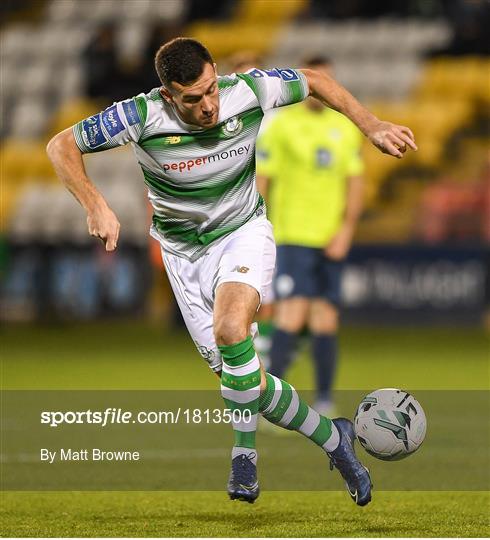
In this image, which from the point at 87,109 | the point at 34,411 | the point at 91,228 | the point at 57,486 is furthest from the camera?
the point at 87,109

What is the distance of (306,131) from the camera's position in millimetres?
9016

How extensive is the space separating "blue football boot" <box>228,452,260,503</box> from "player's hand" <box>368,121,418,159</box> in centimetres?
131

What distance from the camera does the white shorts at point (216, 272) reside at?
577 centimetres

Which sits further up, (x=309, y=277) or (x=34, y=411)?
(x=309, y=277)

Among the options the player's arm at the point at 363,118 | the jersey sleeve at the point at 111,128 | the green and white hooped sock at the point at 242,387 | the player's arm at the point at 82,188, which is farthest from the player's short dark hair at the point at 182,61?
the green and white hooped sock at the point at 242,387

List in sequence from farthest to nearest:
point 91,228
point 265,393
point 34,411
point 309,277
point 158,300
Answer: point 158,300 → point 34,411 → point 309,277 → point 265,393 → point 91,228

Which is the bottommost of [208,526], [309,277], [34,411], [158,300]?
[158,300]

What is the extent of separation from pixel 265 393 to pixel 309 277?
3.21m

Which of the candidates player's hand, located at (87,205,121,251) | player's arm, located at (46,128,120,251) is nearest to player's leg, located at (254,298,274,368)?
player's arm, located at (46,128,120,251)

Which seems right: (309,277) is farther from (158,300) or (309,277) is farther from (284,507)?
(158,300)

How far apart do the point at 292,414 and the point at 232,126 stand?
1205 mm

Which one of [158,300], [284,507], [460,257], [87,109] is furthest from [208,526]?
[87,109]

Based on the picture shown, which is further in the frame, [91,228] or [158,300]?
[158,300]

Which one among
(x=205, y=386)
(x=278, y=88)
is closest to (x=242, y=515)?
(x=278, y=88)
